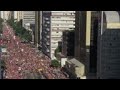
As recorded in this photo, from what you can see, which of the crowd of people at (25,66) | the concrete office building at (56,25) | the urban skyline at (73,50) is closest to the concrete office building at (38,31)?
the urban skyline at (73,50)

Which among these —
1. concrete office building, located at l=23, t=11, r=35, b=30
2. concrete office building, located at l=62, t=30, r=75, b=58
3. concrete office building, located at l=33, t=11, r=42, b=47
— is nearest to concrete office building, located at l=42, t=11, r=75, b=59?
concrete office building, located at l=62, t=30, r=75, b=58

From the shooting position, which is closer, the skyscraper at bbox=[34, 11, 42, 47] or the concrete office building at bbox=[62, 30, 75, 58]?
the concrete office building at bbox=[62, 30, 75, 58]

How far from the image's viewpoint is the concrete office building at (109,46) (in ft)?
23.2

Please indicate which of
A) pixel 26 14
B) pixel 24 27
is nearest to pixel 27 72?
pixel 24 27

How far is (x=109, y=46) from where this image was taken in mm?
7109

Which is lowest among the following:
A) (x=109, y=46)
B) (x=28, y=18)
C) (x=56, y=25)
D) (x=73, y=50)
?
(x=73, y=50)

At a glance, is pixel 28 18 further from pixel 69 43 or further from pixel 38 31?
pixel 69 43

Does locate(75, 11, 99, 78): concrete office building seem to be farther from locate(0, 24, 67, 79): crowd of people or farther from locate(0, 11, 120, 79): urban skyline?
locate(0, 24, 67, 79): crowd of people

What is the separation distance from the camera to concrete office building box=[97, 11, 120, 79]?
23.2 ft

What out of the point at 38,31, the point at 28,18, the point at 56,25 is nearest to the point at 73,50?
the point at 56,25
